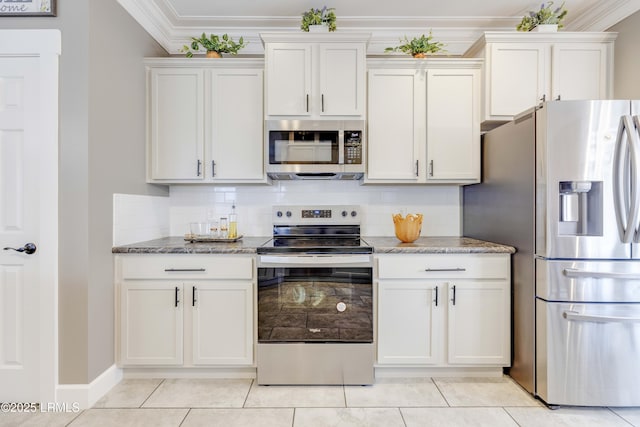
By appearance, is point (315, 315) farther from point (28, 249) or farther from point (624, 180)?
point (624, 180)

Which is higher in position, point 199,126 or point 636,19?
point 636,19

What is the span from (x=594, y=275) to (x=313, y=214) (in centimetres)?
196

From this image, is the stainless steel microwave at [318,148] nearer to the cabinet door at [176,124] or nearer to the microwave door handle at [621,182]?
the cabinet door at [176,124]

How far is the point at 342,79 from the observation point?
8.72ft

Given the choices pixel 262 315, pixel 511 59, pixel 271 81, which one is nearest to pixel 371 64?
pixel 271 81

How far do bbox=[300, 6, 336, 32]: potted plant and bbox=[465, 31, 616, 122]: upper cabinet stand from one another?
1158 mm

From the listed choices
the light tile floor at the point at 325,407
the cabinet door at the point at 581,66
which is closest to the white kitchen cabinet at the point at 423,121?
the cabinet door at the point at 581,66

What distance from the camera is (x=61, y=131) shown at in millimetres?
2061

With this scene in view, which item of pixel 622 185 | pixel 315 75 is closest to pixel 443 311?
pixel 622 185

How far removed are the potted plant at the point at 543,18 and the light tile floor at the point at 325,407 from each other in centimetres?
262

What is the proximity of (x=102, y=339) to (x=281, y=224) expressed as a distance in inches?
59.4

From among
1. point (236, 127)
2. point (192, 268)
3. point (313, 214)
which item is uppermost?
point (236, 127)

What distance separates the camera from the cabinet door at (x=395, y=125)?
2752 millimetres

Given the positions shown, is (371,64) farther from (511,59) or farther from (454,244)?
(454,244)
